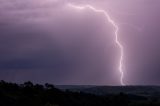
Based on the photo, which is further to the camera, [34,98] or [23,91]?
[23,91]

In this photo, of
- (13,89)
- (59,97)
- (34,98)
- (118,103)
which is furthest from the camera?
(118,103)

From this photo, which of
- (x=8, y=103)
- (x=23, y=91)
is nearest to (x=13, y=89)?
(x=23, y=91)

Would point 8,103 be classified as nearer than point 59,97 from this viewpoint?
Yes

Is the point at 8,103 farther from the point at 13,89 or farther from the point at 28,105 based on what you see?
the point at 13,89

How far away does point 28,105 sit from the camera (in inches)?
2648

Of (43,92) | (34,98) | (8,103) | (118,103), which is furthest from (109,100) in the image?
(8,103)

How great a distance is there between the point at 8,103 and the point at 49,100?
34.0 feet

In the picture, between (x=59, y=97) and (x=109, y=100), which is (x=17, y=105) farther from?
(x=109, y=100)

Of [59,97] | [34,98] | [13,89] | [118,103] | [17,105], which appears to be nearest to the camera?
[17,105]

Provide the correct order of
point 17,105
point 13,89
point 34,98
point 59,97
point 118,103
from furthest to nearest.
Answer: point 118,103
point 13,89
point 59,97
point 34,98
point 17,105

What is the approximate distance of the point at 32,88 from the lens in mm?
90875

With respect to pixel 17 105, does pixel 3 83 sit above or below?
above

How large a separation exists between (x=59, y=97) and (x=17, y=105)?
17.2m

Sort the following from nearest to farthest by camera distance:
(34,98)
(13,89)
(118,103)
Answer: (34,98)
(13,89)
(118,103)
